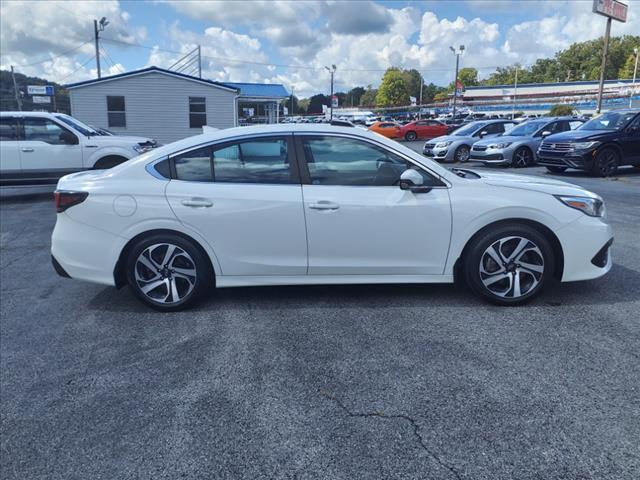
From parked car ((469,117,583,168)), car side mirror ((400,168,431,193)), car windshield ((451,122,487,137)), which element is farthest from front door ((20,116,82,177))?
car windshield ((451,122,487,137))

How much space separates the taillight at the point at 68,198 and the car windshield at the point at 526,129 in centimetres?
1563

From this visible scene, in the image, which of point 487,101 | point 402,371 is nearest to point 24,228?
point 402,371

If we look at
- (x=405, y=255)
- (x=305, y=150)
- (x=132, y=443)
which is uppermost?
(x=305, y=150)

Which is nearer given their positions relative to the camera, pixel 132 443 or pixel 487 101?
pixel 132 443

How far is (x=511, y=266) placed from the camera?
167 inches

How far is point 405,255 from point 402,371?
1234mm

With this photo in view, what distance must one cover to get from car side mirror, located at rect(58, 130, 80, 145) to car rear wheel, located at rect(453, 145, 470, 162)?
12.7 m

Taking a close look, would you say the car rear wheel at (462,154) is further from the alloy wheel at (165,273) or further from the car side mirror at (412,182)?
the alloy wheel at (165,273)

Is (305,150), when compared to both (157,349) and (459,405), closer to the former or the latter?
(157,349)

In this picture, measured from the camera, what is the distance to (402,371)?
10.7ft

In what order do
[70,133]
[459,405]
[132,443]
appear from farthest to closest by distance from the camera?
1. [70,133]
2. [459,405]
3. [132,443]

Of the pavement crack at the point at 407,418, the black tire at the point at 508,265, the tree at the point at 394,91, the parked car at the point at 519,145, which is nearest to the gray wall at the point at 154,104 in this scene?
the parked car at the point at 519,145

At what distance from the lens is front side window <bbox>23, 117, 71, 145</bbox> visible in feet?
36.2

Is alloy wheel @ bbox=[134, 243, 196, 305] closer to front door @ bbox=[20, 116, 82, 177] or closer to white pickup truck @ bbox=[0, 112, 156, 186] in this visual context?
white pickup truck @ bbox=[0, 112, 156, 186]
